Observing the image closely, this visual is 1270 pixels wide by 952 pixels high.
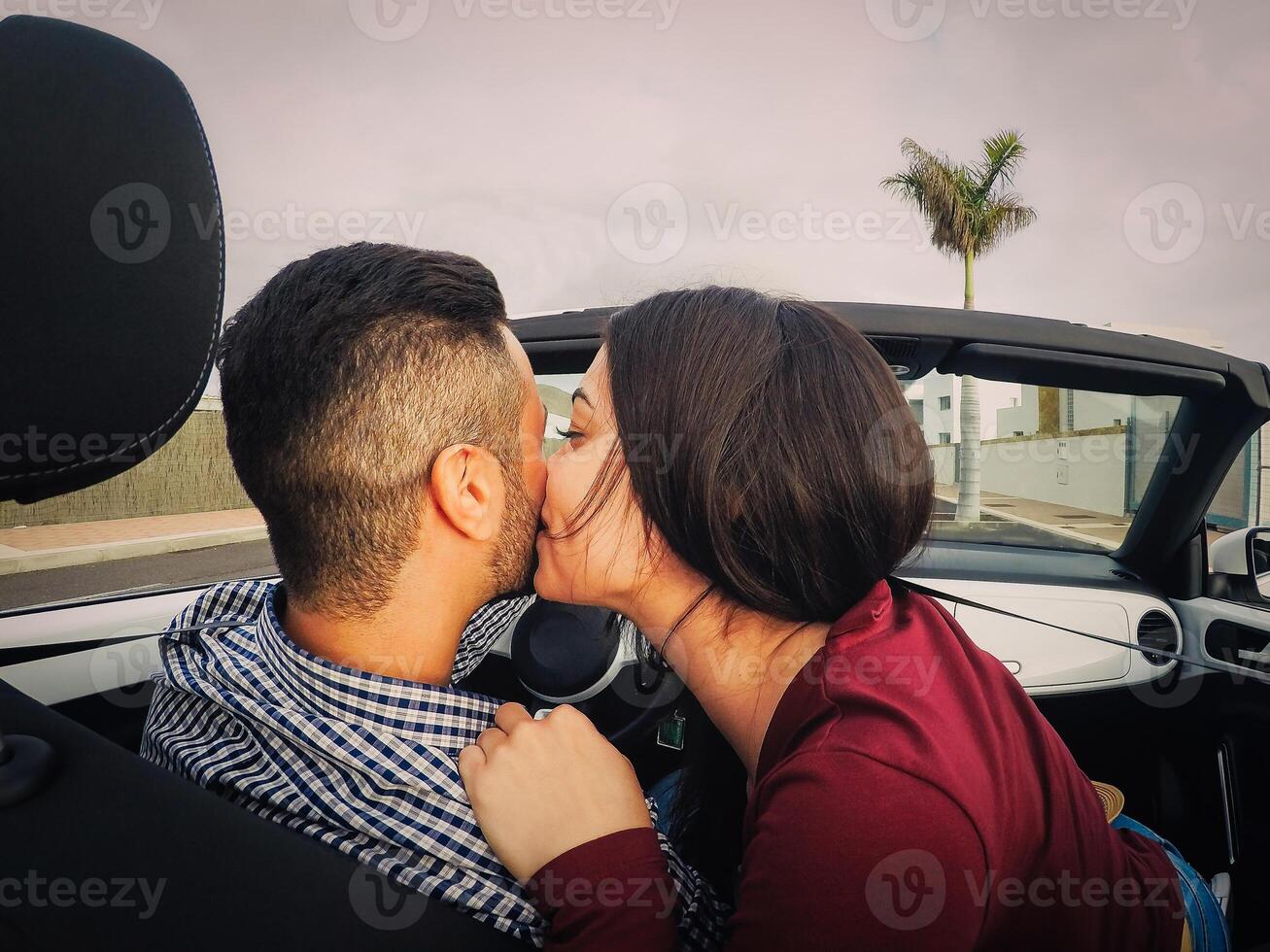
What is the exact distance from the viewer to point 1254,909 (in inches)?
80.9

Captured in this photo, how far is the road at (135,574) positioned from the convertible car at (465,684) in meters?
0.38

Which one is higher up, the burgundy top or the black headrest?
the black headrest

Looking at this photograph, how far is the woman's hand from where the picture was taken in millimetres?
977

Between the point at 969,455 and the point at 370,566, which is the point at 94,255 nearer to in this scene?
the point at 370,566

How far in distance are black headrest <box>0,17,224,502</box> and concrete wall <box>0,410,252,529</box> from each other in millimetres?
95

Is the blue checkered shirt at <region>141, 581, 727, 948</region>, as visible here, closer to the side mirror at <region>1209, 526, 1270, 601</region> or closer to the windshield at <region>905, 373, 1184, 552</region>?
the windshield at <region>905, 373, 1184, 552</region>

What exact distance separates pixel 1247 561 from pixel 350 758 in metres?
2.77

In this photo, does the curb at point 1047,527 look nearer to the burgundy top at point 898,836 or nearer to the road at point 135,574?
the burgundy top at point 898,836

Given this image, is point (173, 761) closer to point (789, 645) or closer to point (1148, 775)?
point (789, 645)

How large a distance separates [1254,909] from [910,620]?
189 centimetres

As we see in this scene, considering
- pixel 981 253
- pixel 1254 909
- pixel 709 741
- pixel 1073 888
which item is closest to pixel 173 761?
pixel 709 741

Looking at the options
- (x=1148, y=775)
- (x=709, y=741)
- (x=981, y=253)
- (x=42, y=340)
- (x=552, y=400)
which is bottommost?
(x=1148, y=775)

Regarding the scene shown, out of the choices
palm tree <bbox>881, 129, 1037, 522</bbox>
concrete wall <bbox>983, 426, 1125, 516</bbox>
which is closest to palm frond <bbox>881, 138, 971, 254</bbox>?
palm tree <bbox>881, 129, 1037, 522</bbox>

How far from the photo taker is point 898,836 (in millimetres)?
866
